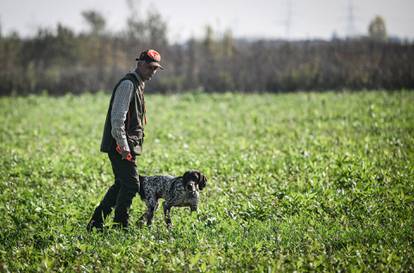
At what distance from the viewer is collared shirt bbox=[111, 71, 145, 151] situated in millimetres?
7039

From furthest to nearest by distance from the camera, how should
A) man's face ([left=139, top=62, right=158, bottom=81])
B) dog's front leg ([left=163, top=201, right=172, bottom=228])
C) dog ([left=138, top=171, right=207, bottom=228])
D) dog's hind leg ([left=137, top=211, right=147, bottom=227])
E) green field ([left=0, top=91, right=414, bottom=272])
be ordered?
dog's hind leg ([left=137, top=211, right=147, bottom=227]) → dog's front leg ([left=163, top=201, right=172, bottom=228]) → dog ([left=138, top=171, right=207, bottom=228]) → man's face ([left=139, top=62, right=158, bottom=81]) → green field ([left=0, top=91, right=414, bottom=272])

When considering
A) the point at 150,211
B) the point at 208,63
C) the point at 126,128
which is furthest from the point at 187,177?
the point at 208,63

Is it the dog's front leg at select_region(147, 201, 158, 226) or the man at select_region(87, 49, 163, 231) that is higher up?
the man at select_region(87, 49, 163, 231)

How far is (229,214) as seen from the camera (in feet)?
26.5

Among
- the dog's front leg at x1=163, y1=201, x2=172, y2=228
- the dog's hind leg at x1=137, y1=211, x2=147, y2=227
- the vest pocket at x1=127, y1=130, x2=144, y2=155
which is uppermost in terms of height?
the vest pocket at x1=127, y1=130, x2=144, y2=155

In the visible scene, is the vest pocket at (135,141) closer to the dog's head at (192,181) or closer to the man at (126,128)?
the man at (126,128)

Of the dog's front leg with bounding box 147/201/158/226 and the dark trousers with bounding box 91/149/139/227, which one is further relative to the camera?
the dog's front leg with bounding box 147/201/158/226

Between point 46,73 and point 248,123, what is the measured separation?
2387cm

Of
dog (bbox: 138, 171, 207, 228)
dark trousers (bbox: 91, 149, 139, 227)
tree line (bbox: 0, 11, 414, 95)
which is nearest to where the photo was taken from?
dark trousers (bbox: 91, 149, 139, 227)

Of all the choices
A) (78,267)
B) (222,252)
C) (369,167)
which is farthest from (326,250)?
(369,167)

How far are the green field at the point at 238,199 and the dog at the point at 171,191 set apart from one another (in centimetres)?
22

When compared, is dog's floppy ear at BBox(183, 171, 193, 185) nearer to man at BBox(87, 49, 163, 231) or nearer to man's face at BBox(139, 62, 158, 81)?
man at BBox(87, 49, 163, 231)

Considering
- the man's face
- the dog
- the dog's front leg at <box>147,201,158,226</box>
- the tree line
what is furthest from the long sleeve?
the tree line

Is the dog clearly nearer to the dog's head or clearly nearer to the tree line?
the dog's head
